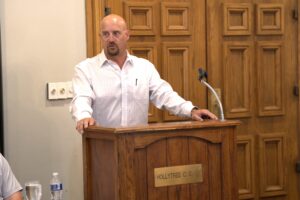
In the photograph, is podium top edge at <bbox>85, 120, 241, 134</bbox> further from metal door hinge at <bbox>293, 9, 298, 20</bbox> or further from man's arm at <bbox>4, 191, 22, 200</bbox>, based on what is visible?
metal door hinge at <bbox>293, 9, 298, 20</bbox>

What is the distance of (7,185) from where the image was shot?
102 inches

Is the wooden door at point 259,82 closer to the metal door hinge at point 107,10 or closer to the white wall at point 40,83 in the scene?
the metal door hinge at point 107,10

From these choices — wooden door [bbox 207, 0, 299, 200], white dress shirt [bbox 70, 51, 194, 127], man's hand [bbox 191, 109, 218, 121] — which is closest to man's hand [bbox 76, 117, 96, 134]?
white dress shirt [bbox 70, 51, 194, 127]

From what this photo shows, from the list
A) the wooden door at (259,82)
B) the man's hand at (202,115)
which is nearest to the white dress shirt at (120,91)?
the man's hand at (202,115)

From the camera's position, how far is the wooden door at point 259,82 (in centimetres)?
411

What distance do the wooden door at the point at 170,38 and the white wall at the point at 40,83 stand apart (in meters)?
0.34

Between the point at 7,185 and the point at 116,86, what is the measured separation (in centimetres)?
90

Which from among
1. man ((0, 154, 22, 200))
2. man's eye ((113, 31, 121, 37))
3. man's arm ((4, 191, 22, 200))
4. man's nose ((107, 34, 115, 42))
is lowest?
man's arm ((4, 191, 22, 200))

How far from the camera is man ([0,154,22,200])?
258 centimetres

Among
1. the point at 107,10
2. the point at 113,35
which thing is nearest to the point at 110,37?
the point at 113,35

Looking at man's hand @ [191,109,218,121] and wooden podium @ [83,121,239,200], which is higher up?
man's hand @ [191,109,218,121]

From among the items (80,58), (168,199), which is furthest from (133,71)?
(168,199)

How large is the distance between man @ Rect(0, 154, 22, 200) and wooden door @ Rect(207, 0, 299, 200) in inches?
74.3

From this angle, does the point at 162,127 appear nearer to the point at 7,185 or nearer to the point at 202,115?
the point at 202,115
